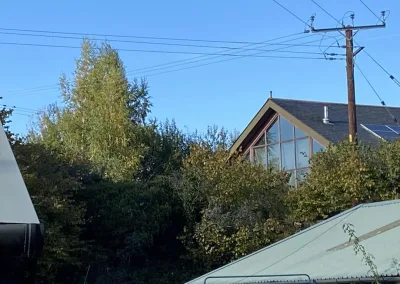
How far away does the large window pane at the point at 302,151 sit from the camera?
26761 mm

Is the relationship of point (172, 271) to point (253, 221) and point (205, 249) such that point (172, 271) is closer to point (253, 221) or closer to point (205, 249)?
point (205, 249)

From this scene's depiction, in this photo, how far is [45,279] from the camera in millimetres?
19906

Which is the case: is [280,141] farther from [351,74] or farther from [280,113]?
[351,74]

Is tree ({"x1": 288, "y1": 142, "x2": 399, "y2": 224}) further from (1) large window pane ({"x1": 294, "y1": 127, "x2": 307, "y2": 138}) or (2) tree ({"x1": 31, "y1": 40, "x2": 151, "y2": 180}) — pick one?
(2) tree ({"x1": 31, "y1": 40, "x2": 151, "y2": 180})

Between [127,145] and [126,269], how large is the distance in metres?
12.8

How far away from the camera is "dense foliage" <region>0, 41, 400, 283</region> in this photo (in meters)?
20.0

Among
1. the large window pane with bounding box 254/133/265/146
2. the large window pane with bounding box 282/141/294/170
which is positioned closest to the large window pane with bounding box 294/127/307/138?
the large window pane with bounding box 282/141/294/170

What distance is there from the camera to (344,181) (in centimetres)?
1991

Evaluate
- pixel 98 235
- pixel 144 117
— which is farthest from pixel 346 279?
pixel 144 117

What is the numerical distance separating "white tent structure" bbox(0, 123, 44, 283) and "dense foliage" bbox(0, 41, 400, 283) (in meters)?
14.4

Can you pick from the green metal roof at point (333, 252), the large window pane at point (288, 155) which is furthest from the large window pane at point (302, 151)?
the green metal roof at point (333, 252)

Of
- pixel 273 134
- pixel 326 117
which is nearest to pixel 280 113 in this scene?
pixel 273 134

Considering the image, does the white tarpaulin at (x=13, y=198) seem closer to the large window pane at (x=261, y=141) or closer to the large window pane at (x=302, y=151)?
the large window pane at (x=302, y=151)

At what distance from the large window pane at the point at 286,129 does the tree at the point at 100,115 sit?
727cm
